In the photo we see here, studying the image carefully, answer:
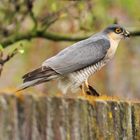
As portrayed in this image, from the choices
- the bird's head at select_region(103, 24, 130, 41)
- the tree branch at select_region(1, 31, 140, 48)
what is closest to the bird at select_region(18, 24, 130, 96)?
the bird's head at select_region(103, 24, 130, 41)

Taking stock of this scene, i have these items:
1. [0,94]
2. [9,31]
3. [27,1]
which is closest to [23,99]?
[0,94]

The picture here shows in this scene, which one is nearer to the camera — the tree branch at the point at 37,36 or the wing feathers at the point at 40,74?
the wing feathers at the point at 40,74

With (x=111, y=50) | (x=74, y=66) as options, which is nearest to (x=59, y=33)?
(x=111, y=50)

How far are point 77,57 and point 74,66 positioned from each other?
7 centimetres

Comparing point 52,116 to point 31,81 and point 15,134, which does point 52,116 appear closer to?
point 15,134

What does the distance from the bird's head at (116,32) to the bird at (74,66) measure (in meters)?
0.26

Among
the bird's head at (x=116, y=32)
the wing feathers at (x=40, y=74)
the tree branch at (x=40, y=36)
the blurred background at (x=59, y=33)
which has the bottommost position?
the wing feathers at (x=40, y=74)

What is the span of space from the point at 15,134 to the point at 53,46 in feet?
22.7

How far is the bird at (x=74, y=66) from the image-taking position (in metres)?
5.08

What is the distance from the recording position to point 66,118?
291 centimetres

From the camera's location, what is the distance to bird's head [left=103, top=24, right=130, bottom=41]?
6137 millimetres

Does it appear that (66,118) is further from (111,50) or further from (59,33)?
(59,33)

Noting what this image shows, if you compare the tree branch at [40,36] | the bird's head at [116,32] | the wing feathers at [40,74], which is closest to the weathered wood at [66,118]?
the wing feathers at [40,74]

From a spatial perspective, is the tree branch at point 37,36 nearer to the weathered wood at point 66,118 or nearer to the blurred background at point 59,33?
the blurred background at point 59,33
